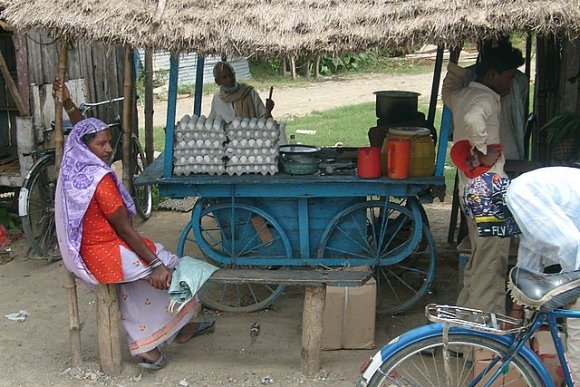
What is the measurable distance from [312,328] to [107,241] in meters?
1.40

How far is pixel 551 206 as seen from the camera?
10.7 ft

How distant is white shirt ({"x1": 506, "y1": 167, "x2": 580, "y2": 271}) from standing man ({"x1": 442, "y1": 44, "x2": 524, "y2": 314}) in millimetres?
1386

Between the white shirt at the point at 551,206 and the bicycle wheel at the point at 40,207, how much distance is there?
4867 millimetres

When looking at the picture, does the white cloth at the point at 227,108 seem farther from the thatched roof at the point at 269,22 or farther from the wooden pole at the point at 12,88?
the thatched roof at the point at 269,22

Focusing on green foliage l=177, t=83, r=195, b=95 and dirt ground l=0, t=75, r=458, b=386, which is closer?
dirt ground l=0, t=75, r=458, b=386

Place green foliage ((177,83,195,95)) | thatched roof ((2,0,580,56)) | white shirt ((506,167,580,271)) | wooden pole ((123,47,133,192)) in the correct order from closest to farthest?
white shirt ((506,167,580,271)) → thatched roof ((2,0,580,56)) → wooden pole ((123,47,133,192)) → green foliage ((177,83,195,95))

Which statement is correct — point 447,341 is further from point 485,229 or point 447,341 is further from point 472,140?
point 472,140

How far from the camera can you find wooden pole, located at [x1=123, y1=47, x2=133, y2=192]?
610 cm

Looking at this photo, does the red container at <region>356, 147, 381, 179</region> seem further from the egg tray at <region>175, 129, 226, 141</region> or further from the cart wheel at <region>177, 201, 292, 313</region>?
the egg tray at <region>175, 129, 226, 141</region>

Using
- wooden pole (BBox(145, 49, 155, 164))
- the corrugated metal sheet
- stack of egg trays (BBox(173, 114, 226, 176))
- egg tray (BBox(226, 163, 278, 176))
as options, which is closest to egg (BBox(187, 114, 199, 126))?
stack of egg trays (BBox(173, 114, 226, 176))

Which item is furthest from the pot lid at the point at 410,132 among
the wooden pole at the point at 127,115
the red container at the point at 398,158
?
the wooden pole at the point at 127,115

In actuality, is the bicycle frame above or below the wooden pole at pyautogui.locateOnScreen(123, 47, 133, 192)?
below

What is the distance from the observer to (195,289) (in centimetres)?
461

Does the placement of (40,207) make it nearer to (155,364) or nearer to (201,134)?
(201,134)
